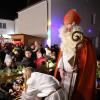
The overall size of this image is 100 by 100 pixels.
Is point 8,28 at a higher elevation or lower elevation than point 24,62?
higher

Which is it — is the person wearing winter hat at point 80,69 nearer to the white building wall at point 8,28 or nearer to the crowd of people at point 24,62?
the crowd of people at point 24,62

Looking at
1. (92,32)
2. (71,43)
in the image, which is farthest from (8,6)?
(71,43)

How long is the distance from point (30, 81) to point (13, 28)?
9369 millimetres

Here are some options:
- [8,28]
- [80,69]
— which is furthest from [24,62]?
[8,28]

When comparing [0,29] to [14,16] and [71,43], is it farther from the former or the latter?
[71,43]

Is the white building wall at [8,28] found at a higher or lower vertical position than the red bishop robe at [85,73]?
higher

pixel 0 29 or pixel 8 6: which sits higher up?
pixel 8 6

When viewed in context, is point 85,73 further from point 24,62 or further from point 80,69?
point 24,62

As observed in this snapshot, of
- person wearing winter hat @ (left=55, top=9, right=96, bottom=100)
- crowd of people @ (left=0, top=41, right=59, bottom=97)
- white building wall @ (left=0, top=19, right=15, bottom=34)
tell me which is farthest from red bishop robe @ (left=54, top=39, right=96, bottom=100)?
white building wall @ (left=0, top=19, right=15, bottom=34)

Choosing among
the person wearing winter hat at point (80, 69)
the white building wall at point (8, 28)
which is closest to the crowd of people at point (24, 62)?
the person wearing winter hat at point (80, 69)

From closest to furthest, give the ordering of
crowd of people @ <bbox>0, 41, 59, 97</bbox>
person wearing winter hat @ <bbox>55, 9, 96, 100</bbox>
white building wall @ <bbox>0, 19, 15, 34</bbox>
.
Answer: person wearing winter hat @ <bbox>55, 9, 96, 100</bbox>
crowd of people @ <bbox>0, 41, 59, 97</bbox>
white building wall @ <bbox>0, 19, 15, 34</bbox>

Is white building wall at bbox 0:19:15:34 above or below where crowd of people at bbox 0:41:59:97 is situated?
above

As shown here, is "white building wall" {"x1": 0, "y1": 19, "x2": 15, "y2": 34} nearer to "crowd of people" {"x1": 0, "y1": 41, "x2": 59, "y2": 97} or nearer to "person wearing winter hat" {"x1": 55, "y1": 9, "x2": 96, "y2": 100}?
"crowd of people" {"x1": 0, "y1": 41, "x2": 59, "y2": 97}

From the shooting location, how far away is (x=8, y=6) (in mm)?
10297
